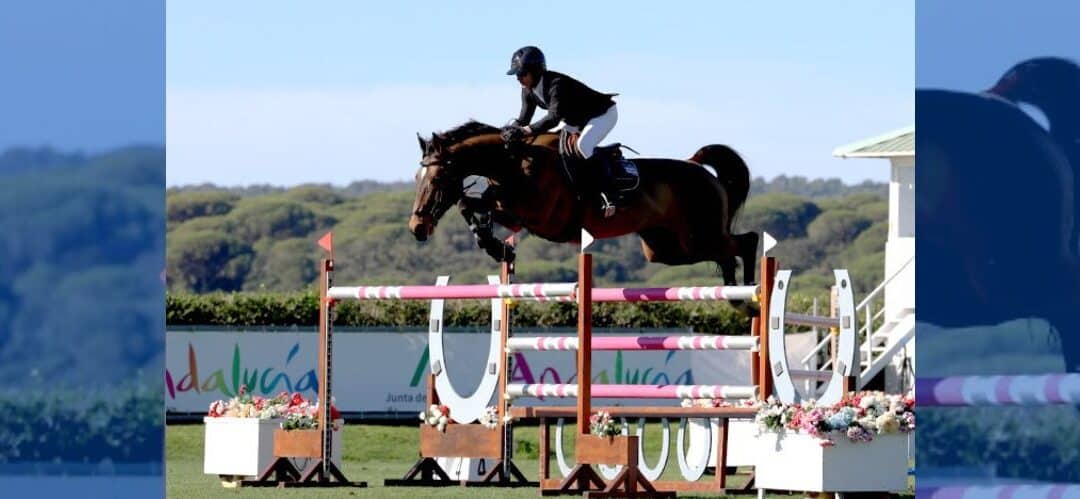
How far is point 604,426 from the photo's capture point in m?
8.12

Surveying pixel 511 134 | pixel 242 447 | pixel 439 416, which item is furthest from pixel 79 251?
pixel 242 447

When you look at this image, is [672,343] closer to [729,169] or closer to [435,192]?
[435,192]

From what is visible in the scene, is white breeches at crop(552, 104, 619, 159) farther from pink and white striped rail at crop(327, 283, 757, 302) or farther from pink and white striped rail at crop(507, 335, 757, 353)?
pink and white striped rail at crop(507, 335, 757, 353)

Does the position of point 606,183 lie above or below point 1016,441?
above

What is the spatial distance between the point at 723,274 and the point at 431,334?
5.50ft

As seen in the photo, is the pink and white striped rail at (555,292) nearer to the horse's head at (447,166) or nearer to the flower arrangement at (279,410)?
the horse's head at (447,166)

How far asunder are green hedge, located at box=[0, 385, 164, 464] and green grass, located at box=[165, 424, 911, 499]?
8.80 ft

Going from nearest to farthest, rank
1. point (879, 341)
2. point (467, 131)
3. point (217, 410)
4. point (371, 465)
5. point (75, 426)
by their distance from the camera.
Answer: point (75, 426)
point (467, 131)
point (217, 410)
point (371, 465)
point (879, 341)

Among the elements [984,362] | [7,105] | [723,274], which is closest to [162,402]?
[7,105]

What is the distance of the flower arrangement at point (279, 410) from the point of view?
9.83 m

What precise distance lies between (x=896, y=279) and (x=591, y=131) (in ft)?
35.7

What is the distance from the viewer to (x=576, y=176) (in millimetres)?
8969

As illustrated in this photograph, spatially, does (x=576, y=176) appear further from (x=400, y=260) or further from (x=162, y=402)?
(x=400, y=260)

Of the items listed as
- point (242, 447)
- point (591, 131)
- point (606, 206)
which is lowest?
point (242, 447)
